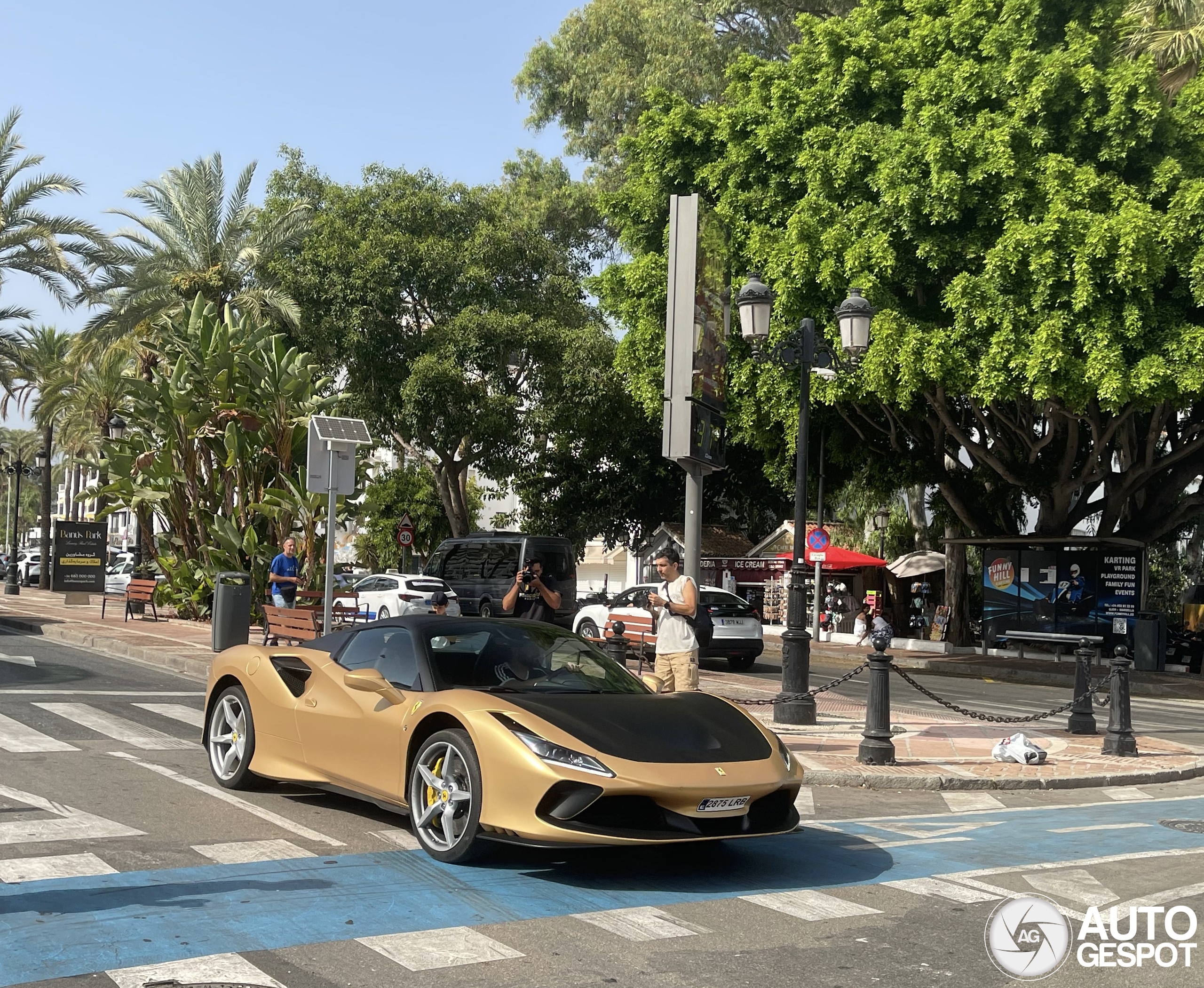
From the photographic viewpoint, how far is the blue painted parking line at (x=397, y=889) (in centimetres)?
495

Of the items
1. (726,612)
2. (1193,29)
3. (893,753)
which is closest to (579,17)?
(1193,29)

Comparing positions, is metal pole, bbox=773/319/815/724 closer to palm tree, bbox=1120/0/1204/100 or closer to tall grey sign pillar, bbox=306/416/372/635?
tall grey sign pillar, bbox=306/416/372/635

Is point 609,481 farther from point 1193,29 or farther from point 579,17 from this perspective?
point 1193,29

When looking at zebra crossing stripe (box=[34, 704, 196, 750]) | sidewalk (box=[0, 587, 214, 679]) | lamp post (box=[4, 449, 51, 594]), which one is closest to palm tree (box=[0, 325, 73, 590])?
lamp post (box=[4, 449, 51, 594])

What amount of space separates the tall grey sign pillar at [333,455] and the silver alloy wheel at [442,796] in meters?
8.57

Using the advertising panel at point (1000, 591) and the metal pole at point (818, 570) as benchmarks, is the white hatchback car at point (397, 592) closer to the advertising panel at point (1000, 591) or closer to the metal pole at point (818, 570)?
the metal pole at point (818, 570)

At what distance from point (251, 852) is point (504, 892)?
1.49 metres

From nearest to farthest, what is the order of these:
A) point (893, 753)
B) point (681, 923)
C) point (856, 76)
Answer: point (681, 923) < point (893, 753) < point (856, 76)

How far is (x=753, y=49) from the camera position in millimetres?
39031

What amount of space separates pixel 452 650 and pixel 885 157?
1973cm

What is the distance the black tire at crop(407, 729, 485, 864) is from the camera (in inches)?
247

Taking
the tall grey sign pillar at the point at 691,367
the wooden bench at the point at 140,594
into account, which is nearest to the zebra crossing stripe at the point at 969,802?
the tall grey sign pillar at the point at 691,367

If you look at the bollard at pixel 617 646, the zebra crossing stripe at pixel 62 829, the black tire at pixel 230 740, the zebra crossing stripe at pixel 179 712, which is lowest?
the zebra crossing stripe at pixel 179 712

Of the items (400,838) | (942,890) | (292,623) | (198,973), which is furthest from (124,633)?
(198,973)
